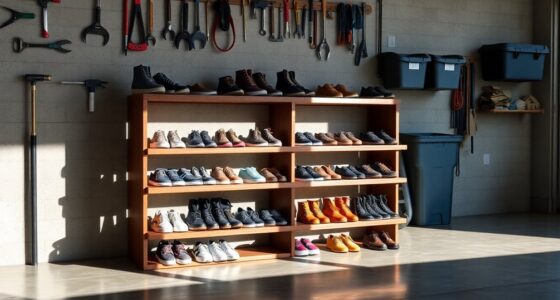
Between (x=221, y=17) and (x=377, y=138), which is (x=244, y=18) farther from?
(x=377, y=138)

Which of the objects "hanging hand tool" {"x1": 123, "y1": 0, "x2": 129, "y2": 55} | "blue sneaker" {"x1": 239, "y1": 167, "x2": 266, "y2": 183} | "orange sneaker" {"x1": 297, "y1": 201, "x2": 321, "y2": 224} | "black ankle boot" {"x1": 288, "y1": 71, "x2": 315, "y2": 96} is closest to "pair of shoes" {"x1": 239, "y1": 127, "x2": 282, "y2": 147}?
"blue sneaker" {"x1": 239, "y1": 167, "x2": 266, "y2": 183}

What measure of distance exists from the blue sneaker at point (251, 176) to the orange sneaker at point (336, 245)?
0.90 m

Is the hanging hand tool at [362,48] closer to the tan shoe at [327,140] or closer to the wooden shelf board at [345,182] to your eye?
the tan shoe at [327,140]

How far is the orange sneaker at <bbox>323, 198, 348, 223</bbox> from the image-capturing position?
6520 mm

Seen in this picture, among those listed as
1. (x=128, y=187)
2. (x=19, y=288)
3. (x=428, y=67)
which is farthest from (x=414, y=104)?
(x=19, y=288)

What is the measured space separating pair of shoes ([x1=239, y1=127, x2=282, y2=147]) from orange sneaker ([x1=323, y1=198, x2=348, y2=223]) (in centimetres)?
83

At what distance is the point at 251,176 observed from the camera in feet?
20.2

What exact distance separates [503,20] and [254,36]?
136 inches

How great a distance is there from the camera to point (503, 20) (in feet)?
28.6

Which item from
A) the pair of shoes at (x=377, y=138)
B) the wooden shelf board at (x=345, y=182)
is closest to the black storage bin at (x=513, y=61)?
the pair of shoes at (x=377, y=138)

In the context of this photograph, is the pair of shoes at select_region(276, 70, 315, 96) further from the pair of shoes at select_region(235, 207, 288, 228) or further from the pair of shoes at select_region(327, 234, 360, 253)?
the pair of shoes at select_region(327, 234, 360, 253)

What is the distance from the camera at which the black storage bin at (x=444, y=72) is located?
25.3 feet

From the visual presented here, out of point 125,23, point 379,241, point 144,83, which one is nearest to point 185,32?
point 125,23

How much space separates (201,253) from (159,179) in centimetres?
68
